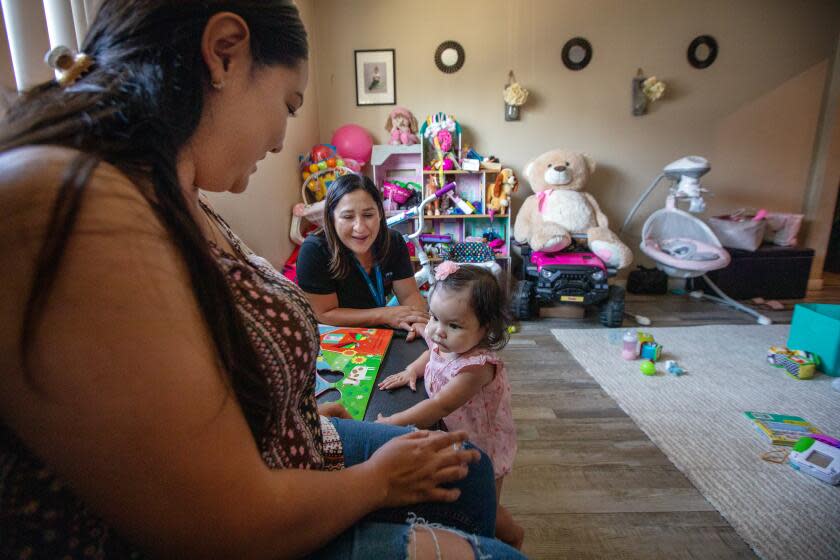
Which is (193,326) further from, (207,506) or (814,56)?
(814,56)

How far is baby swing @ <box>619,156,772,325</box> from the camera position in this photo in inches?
121

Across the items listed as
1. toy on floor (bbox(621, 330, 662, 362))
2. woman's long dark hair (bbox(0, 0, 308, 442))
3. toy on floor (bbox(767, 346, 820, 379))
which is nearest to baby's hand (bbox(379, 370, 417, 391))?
woman's long dark hair (bbox(0, 0, 308, 442))

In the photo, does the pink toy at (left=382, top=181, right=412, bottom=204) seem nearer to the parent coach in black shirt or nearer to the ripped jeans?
the parent coach in black shirt

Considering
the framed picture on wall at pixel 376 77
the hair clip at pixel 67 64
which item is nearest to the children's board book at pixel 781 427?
the hair clip at pixel 67 64

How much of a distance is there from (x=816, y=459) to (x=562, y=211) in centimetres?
216

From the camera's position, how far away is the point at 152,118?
46 cm

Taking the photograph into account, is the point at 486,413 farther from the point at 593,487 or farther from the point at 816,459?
the point at 816,459

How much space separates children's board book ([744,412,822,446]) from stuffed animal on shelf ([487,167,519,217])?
6.87 ft

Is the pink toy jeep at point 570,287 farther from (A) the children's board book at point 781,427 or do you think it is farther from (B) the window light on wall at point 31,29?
(B) the window light on wall at point 31,29

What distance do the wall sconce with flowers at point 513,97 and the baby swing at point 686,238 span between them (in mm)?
1237

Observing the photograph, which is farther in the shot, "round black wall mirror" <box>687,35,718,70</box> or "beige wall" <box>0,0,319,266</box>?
"round black wall mirror" <box>687,35,718,70</box>

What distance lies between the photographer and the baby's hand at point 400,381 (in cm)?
110

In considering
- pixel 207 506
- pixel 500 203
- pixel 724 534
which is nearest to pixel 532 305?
pixel 500 203

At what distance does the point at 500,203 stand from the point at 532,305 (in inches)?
34.1
